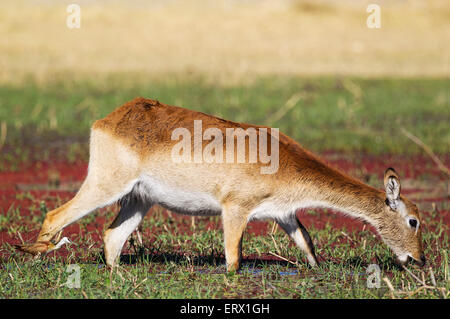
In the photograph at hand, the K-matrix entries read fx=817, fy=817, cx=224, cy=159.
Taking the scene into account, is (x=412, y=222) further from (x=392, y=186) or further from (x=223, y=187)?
(x=223, y=187)

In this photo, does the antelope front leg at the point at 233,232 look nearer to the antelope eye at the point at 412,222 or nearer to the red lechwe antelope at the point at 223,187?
the red lechwe antelope at the point at 223,187

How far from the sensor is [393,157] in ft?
44.6

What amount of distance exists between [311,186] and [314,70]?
66.3ft

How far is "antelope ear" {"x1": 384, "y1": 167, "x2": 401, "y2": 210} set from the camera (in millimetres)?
6492

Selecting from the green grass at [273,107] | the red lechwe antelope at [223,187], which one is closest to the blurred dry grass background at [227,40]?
the green grass at [273,107]

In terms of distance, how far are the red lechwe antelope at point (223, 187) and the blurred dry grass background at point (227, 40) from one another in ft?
52.3

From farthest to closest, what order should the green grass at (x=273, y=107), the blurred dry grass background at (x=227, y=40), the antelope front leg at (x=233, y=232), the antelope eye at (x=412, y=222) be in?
1. the blurred dry grass background at (x=227, y=40)
2. the green grass at (x=273, y=107)
3. the antelope eye at (x=412, y=222)
4. the antelope front leg at (x=233, y=232)

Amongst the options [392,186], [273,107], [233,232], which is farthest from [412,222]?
[273,107]

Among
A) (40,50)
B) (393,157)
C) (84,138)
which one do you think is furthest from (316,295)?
(40,50)

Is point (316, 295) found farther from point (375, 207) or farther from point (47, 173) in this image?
point (47, 173)

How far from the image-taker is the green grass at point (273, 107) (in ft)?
48.7

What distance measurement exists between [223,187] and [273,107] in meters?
12.1

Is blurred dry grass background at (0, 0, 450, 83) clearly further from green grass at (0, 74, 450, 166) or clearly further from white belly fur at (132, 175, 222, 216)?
white belly fur at (132, 175, 222, 216)

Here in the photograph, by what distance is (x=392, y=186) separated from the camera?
659 cm
